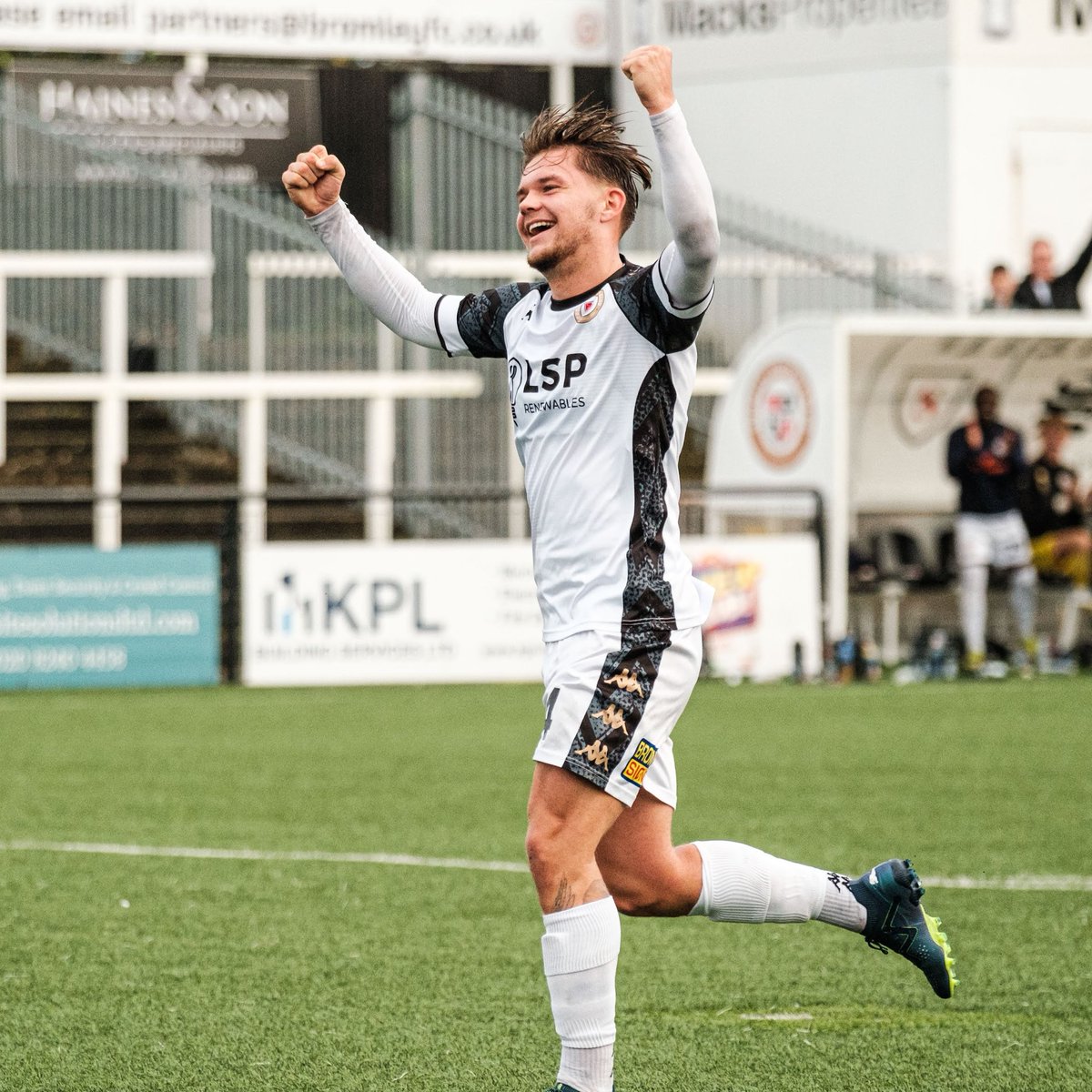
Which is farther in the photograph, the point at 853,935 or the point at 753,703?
the point at 753,703

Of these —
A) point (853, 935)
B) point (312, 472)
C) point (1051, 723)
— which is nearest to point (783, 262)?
point (312, 472)

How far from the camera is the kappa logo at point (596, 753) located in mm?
4008

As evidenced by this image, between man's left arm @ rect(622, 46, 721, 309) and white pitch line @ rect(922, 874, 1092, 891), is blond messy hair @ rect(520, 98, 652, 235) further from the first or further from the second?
white pitch line @ rect(922, 874, 1092, 891)

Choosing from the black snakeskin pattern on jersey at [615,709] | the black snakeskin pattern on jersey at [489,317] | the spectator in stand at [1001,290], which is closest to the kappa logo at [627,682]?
the black snakeskin pattern on jersey at [615,709]

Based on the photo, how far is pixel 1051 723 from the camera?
12500mm

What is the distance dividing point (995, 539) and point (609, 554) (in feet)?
42.3

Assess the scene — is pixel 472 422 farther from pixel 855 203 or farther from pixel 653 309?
pixel 653 309

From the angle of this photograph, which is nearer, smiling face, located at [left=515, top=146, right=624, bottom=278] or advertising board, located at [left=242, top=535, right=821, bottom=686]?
smiling face, located at [left=515, top=146, right=624, bottom=278]

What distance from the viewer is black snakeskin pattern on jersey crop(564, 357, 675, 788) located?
13.2 feet

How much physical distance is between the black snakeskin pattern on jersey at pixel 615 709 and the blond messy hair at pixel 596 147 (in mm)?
945

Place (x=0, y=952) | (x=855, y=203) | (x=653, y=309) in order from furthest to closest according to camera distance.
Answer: (x=855, y=203) < (x=0, y=952) < (x=653, y=309)

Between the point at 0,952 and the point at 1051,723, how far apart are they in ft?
27.0

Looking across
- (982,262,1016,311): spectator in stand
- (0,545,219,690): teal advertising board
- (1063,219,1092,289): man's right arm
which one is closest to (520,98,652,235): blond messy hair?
(0,545,219,690): teal advertising board

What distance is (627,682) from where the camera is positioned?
13.3 feet
